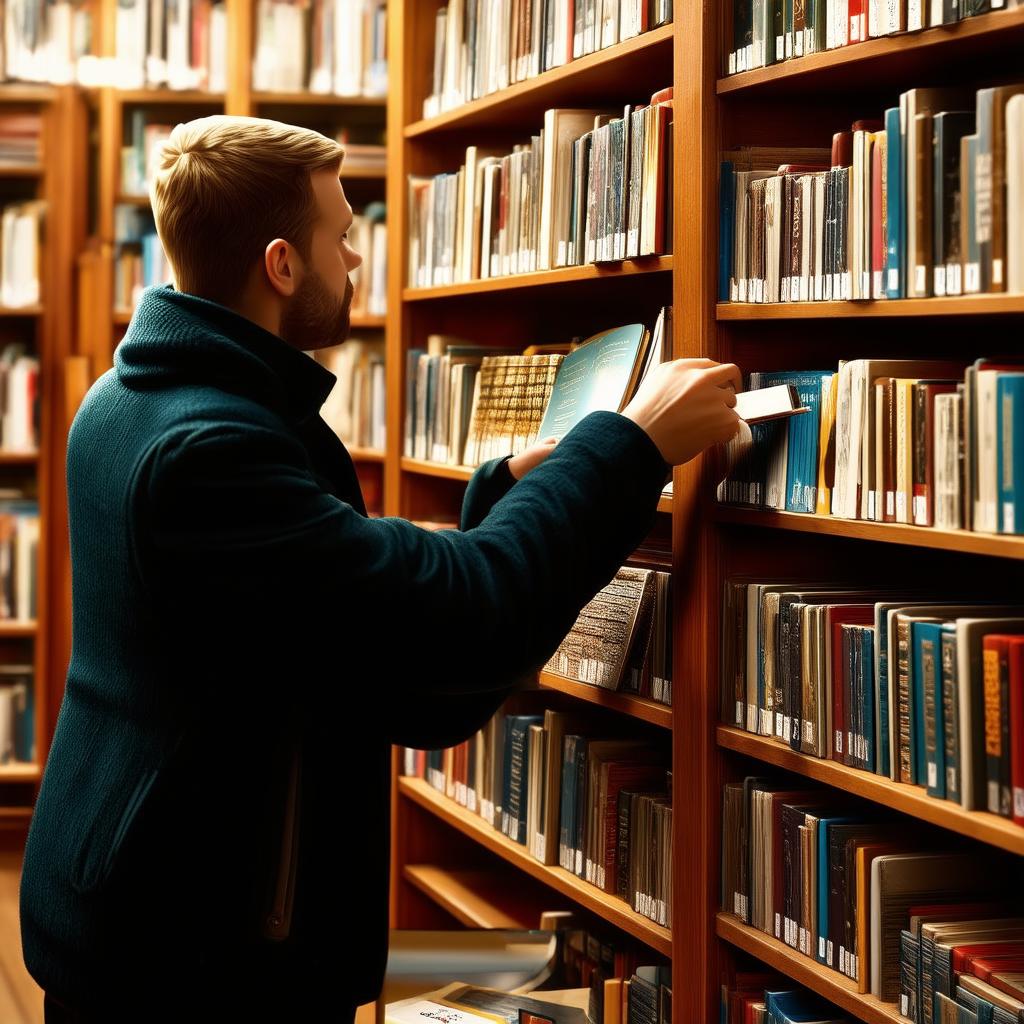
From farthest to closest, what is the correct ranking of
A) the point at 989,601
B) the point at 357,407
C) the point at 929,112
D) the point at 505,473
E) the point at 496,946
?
the point at 357,407
the point at 496,946
the point at 505,473
the point at 989,601
the point at 929,112

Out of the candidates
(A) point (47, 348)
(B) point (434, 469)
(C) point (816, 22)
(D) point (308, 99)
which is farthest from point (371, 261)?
(C) point (816, 22)

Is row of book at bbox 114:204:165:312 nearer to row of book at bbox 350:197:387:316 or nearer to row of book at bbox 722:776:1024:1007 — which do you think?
row of book at bbox 350:197:387:316

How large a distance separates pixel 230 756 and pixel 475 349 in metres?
1.55

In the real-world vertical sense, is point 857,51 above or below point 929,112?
above

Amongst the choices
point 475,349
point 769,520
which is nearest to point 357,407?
point 475,349

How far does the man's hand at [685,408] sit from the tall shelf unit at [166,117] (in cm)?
256

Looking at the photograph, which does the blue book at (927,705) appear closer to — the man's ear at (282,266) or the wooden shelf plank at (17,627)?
the man's ear at (282,266)

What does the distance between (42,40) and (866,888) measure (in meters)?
3.91

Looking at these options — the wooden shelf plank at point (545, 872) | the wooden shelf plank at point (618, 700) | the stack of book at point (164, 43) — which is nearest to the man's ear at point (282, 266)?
the wooden shelf plank at point (618, 700)

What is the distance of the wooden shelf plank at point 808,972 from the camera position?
5.55ft

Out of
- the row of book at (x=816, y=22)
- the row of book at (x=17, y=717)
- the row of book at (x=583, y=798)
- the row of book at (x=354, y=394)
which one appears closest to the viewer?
the row of book at (x=816, y=22)

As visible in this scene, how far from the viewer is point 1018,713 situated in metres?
1.49

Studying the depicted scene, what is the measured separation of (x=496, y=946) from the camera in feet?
7.80

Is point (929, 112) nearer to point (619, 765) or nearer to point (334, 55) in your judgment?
point (619, 765)
